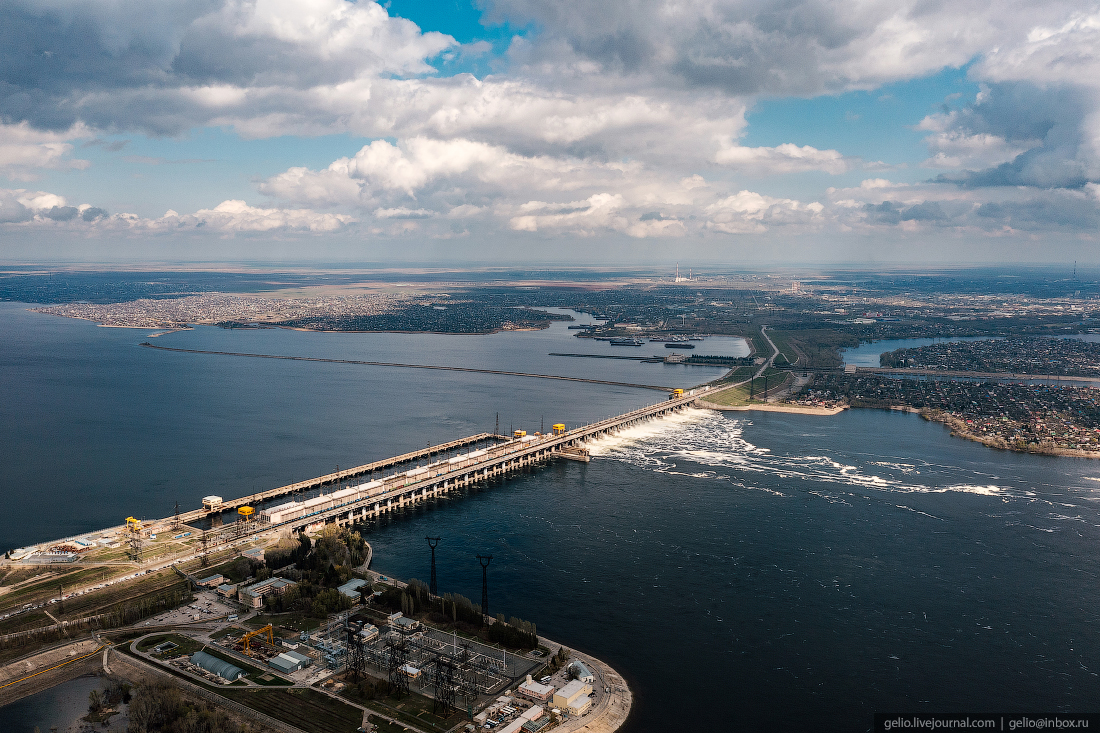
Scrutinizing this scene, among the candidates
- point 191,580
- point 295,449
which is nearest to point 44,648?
point 191,580

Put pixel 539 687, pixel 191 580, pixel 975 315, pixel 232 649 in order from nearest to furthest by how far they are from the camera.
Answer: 1. pixel 539 687
2. pixel 232 649
3. pixel 191 580
4. pixel 975 315

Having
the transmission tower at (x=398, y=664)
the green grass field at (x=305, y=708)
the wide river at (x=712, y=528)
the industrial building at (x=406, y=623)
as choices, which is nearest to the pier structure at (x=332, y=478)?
the wide river at (x=712, y=528)

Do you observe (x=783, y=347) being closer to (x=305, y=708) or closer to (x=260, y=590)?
(x=260, y=590)

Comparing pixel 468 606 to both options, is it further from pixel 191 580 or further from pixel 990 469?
pixel 990 469

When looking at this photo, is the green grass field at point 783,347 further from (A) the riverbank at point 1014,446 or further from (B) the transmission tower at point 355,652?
(B) the transmission tower at point 355,652

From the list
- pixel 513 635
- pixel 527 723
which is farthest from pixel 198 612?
pixel 527 723
